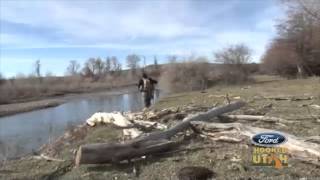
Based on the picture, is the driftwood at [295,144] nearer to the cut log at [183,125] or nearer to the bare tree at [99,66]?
the cut log at [183,125]

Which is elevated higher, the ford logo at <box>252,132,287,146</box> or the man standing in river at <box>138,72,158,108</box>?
the man standing in river at <box>138,72,158,108</box>

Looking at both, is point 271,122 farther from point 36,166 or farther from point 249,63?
point 249,63

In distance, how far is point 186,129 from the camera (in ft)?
40.2

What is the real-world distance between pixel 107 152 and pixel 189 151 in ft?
6.37

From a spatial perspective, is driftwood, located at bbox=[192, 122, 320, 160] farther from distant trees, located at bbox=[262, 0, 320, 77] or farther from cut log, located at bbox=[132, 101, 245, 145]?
distant trees, located at bbox=[262, 0, 320, 77]

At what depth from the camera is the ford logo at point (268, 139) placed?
30.2 ft

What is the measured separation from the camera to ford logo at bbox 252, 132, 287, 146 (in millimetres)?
9190

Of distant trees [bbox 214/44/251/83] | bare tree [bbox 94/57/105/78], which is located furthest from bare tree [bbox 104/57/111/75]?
distant trees [bbox 214/44/251/83]

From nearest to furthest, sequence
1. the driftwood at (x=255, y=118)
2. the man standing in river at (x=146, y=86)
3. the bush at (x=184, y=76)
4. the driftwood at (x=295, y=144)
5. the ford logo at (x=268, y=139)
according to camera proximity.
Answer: the driftwood at (x=295, y=144) → the ford logo at (x=268, y=139) → the driftwood at (x=255, y=118) → the man standing in river at (x=146, y=86) → the bush at (x=184, y=76)

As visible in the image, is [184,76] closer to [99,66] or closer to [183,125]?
[183,125]

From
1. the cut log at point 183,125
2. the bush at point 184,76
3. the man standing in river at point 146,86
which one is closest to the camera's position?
the cut log at point 183,125

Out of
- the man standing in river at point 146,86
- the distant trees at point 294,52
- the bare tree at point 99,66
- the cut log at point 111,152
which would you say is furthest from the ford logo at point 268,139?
the bare tree at point 99,66

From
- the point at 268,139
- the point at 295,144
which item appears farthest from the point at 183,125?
the point at 295,144

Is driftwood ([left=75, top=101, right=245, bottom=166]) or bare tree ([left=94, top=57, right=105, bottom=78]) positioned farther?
bare tree ([left=94, top=57, right=105, bottom=78])
